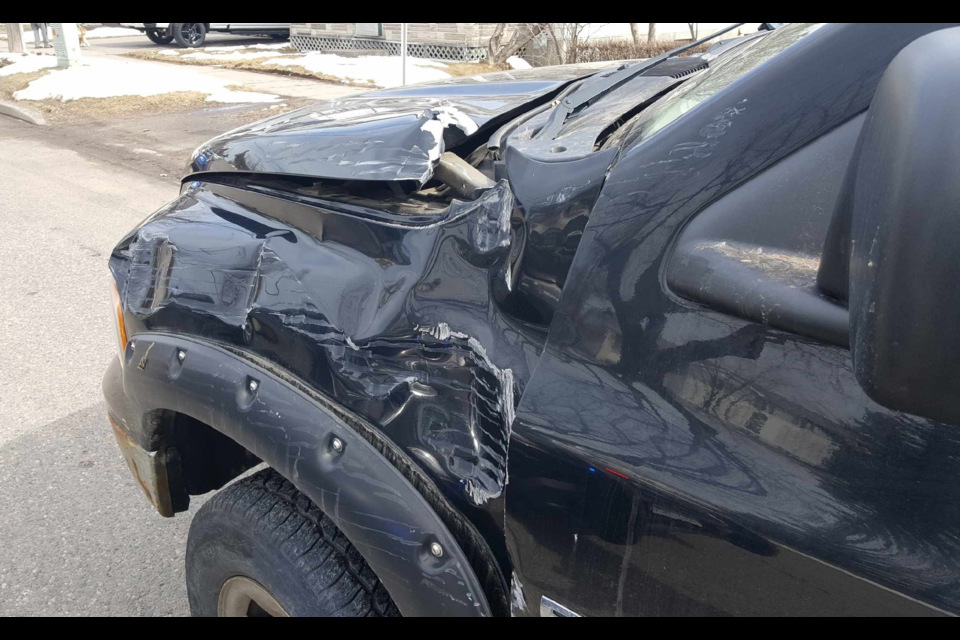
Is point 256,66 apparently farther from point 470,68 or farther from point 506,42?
point 506,42

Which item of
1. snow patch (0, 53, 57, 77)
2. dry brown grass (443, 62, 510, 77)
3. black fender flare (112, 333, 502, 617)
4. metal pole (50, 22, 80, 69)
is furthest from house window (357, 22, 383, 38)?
black fender flare (112, 333, 502, 617)

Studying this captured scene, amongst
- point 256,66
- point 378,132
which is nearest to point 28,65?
point 256,66

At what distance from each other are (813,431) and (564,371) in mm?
371

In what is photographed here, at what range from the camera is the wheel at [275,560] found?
160cm

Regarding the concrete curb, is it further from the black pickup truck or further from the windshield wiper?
the windshield wiper

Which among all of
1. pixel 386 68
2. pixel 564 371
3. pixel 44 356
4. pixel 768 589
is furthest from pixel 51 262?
pixel 386 68

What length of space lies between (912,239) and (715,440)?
1.44ft

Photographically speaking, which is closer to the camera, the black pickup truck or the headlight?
the black pickup truck

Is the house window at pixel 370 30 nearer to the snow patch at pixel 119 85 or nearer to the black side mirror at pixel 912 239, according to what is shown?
the snow patch at pixel 119 85

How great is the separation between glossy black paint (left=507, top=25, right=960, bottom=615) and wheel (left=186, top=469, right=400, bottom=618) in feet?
1.53

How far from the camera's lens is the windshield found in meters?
1.39

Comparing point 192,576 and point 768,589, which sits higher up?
point 768,589

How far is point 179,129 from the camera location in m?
9.46

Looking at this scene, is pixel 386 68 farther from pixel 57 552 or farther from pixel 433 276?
pixel 433 276
